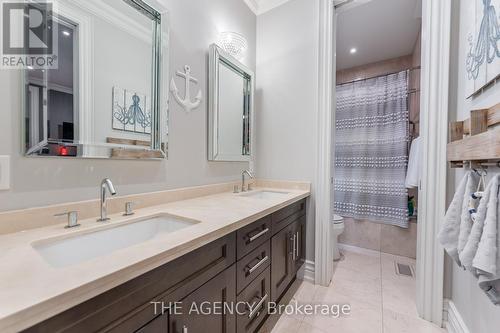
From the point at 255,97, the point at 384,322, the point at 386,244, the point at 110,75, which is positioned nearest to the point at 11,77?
the point at 110,75

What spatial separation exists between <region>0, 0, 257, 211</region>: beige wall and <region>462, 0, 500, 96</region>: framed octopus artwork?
1.54m

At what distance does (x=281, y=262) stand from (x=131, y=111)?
1328mm

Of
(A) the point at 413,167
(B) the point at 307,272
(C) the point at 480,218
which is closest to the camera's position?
(C) the point at 480,218

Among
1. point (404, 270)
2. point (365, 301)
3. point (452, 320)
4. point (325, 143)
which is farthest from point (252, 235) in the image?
point (404, 270)

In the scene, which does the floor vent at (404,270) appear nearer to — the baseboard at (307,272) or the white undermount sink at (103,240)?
the baseboard at (307,272)

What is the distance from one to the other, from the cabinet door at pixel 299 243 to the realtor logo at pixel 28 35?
170 centimetres

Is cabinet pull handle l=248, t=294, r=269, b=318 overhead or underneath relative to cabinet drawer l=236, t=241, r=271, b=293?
underneath

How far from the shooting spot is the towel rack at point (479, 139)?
752 mm

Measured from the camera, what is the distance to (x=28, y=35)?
85cm

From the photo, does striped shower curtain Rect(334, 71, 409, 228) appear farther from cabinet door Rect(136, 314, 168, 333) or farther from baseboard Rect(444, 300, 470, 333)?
cabinet door Rect(136, 314, 168, 333)

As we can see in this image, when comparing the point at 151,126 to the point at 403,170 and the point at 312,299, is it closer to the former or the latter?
the point at 312,299

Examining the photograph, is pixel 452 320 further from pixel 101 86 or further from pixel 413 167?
pixel 101 86

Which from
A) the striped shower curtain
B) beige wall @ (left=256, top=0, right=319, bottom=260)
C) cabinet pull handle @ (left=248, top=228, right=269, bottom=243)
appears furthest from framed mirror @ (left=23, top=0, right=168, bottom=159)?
the striped shower curtain

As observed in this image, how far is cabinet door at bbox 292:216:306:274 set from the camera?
175 cm
